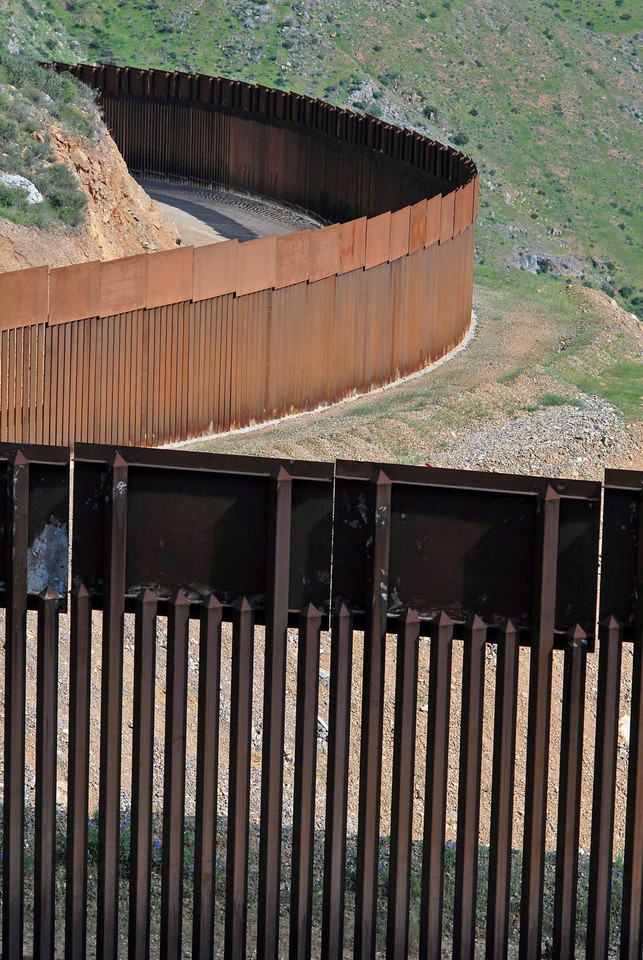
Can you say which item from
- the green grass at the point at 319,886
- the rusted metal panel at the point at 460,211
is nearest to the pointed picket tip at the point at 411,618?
the green grass at the point at 319,886

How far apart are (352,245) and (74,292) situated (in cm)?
486

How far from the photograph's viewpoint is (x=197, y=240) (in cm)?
2731

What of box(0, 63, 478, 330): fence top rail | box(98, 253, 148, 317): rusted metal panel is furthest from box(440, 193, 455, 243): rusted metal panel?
box(98, 253, 148, 317): rusted metal panel

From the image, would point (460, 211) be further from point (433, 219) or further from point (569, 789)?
point (569, 789)

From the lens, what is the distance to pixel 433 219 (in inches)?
814

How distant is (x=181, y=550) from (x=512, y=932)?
3734mm

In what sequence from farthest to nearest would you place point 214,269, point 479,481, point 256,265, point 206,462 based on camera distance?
point 256,265 < point 214,269 < point 206,462 < point 479,481

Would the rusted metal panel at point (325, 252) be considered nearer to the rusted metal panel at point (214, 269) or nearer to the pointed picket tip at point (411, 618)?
the rusted metal panel at point (214, 269)

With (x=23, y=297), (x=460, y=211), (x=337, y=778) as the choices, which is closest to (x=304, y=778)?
(x=337, y=778)

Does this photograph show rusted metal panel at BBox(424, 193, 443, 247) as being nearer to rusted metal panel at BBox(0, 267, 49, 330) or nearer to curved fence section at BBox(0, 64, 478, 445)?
curved fence section at BBox(0, 64, 478, 445)

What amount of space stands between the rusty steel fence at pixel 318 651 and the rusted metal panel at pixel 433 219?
1432cm

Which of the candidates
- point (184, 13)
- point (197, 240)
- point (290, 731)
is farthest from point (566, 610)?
point (184, 13)

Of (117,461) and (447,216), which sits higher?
(447,216)

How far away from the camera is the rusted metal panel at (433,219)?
20.5 m
